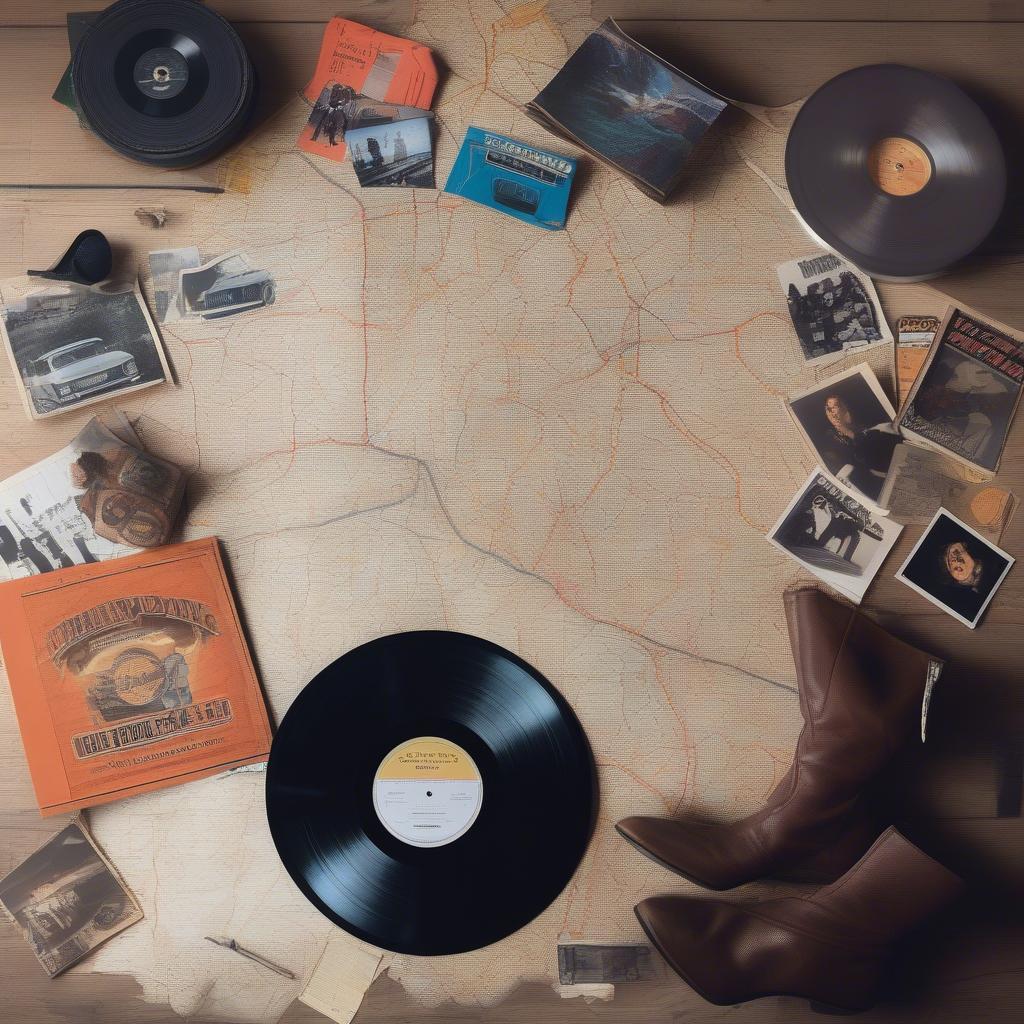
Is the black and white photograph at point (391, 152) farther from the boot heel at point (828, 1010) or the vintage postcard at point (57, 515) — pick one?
the boot heel at point (828, 1010)

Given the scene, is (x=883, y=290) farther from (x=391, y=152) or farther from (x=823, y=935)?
(x=823, y=935)

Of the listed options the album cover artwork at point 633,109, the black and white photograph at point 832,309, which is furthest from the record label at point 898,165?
the album cover artwork at point 633,109

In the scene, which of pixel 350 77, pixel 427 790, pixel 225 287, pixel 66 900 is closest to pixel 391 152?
pixel 350 77

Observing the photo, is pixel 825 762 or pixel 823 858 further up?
pixel 825 762

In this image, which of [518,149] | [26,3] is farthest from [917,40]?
[26,3]

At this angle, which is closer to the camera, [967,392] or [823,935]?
[823,935]

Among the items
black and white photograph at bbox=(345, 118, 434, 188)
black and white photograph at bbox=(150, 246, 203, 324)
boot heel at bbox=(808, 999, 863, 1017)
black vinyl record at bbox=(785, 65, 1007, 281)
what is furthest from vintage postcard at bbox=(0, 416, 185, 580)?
boot heel at bbox=(808, 999, 863, 1017)

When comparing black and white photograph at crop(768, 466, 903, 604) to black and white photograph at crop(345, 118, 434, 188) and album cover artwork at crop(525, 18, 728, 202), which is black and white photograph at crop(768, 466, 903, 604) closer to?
album cover artwork at crop(525, 18, 728, 202)
